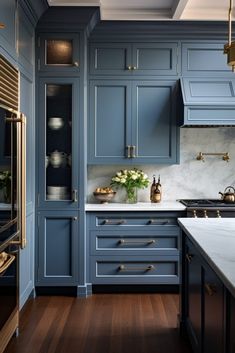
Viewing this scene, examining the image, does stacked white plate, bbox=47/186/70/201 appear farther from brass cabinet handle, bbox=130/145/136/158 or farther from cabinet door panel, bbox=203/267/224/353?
cabinet door panel, bbox=203/267/224/353

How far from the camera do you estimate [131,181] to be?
4.36 m

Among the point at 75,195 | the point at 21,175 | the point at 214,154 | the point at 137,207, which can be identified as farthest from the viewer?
the point at 214,154

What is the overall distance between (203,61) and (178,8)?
668mm

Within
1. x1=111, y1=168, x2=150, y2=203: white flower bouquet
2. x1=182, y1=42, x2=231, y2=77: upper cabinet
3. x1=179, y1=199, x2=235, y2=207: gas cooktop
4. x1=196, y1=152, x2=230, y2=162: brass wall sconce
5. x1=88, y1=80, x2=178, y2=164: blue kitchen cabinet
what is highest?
x1=182, y1=42, x2=231, y2=77: upper cabinet

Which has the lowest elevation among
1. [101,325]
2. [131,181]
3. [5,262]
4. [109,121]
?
[101,325]

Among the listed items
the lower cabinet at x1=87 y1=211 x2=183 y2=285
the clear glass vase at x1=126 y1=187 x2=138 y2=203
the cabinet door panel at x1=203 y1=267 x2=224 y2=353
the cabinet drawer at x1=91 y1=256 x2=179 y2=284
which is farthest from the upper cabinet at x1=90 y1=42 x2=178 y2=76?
the cabinet door panel at x1=203 y1=267 x2=224 y2=353

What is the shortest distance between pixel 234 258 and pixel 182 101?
2.49m

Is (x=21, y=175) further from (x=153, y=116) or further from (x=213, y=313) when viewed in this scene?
(x=153, y=116)

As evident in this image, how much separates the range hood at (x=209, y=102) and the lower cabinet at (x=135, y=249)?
972 mm

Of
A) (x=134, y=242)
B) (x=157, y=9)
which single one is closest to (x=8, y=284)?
(x=134, y=242)

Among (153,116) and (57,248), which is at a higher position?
(153,116)

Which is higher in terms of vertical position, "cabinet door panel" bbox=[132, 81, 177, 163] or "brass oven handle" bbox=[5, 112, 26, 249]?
"cabinet door panel" bbox=[132, 81, 177, 163]

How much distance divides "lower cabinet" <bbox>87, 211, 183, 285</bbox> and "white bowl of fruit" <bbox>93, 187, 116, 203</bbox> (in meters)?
0.32

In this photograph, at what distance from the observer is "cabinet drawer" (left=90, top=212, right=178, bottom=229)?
13.4 feet
